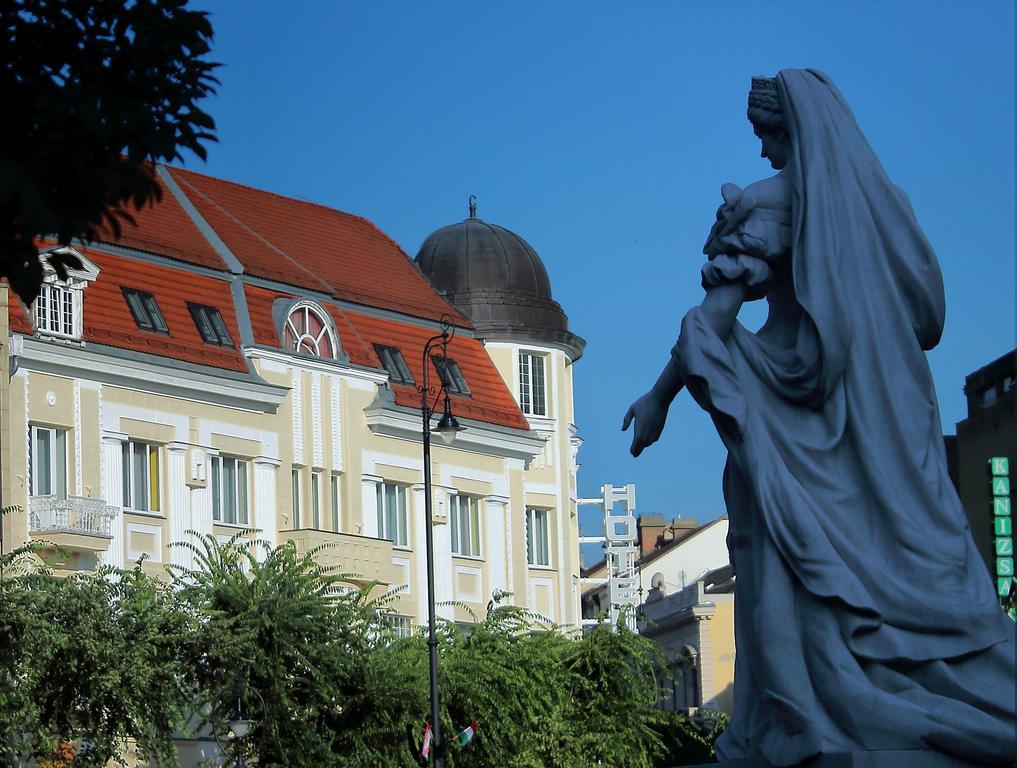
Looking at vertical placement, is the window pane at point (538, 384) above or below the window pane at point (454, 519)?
above

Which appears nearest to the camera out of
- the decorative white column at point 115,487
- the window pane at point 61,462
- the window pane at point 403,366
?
the window pane at point 61,462

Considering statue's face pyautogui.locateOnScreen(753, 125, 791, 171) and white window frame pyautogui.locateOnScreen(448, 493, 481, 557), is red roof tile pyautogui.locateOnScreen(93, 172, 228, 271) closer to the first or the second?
white window frame pyautogui.locateOnScreen(448, 493, 481, 557)

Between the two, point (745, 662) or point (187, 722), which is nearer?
point (745, 662)

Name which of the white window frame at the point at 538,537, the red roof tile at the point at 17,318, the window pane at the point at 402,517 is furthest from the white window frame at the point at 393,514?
the red roof tile at the point at 17,318

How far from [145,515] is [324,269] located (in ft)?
37.4

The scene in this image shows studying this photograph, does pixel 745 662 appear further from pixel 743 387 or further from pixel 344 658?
pixel 344 658

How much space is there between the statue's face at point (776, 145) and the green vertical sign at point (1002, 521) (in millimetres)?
60348

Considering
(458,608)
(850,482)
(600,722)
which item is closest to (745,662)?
(850,482)

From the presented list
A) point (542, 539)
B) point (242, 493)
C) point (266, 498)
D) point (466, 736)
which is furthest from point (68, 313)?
point (542, 539)

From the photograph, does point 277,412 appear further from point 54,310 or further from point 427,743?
point 427,743

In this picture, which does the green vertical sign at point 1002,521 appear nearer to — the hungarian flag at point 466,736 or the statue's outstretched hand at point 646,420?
the hungarian flag at point 466,736

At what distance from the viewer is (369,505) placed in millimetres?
60438

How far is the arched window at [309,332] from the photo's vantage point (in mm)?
58969

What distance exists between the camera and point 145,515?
53.2 m
